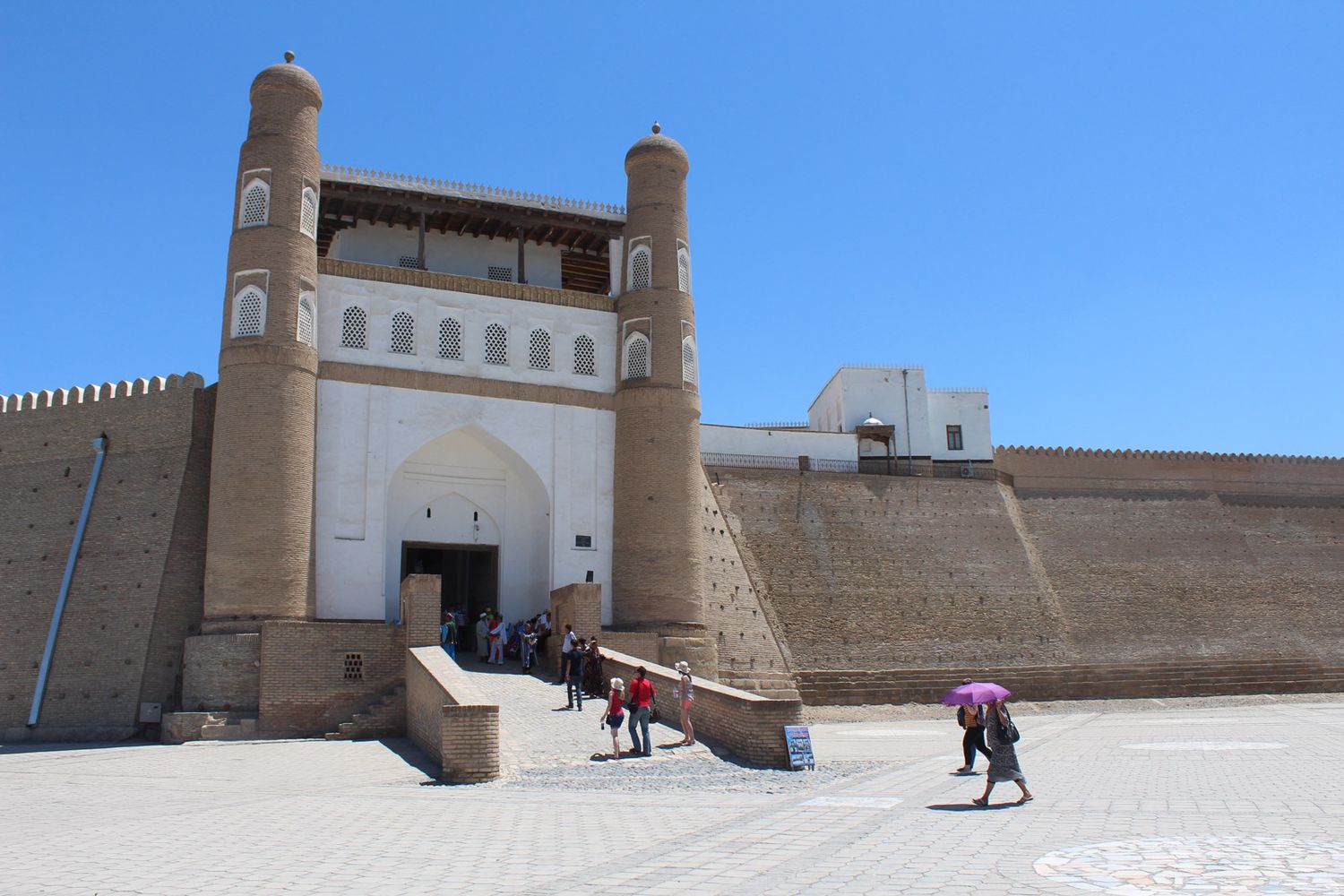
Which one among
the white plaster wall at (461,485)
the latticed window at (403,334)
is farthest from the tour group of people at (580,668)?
the latticed window at (403,334)

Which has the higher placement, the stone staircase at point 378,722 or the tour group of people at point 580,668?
the tour group of people at point 580,668

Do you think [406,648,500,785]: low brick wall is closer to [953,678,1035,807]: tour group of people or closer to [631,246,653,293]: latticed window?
[953,678,1035,807]: tour group of people

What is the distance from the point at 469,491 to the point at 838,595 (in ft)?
26.9

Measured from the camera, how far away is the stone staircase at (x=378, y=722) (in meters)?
15.0

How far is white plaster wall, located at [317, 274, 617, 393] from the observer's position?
18422 mm

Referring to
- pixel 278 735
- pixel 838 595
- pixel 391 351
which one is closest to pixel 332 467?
pixel 391 351

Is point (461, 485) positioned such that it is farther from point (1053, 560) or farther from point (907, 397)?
point (907, 397)

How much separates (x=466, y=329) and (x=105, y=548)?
648cm

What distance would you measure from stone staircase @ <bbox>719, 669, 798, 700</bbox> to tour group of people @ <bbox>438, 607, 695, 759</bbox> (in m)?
3.23

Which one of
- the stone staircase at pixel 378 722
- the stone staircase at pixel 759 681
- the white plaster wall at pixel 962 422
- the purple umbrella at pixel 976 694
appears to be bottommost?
the stone staircase at pixel 378 722

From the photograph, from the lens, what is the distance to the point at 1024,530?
27672 millimetres

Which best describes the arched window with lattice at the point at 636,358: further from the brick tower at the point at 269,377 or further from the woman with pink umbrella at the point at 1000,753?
the woman with pink umbrella at the point at 1000,753

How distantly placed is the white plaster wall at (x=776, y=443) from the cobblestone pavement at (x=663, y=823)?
46.8 feet

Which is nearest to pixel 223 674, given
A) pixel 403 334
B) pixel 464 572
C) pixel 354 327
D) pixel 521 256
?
pixel 464 572
